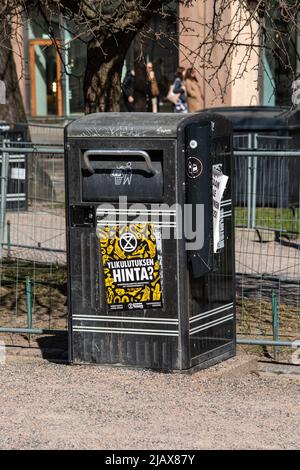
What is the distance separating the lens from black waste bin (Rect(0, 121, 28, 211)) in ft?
42.1

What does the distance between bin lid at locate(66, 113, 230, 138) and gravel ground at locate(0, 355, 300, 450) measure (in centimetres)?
165

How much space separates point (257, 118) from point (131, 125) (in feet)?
31.6

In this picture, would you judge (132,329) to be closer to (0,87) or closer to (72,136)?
(72,136)

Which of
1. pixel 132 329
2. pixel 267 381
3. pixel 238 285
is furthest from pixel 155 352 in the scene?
pixel 238 285

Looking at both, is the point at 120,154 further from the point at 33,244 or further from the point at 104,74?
the point at 33,244

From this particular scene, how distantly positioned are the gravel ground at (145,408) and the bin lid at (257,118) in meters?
8.76

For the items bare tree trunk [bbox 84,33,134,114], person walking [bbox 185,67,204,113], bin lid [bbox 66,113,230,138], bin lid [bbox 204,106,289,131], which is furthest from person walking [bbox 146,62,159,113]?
bin lid [bbox 66,113,230,138]

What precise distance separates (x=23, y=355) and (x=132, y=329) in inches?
50.6

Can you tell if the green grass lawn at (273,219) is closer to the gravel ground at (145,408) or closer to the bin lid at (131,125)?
the gravel ground at (145,408)

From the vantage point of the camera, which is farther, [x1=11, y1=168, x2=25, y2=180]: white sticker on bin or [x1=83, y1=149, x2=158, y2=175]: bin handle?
[x1=11, y1=168, x2=25, y2=180]: white sticker on bin

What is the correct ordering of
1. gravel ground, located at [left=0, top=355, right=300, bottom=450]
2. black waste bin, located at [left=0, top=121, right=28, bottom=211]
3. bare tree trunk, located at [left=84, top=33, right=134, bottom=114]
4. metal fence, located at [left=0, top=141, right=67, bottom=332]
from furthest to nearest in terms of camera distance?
1. black waste bin, located at [left=0, top=121, right=28, bottom=211]
2. bare tree trunk, located at [left=84, top=33, right=134, bottom=114]
3. metal fence, located at [left=0, top=141, right=67, bottom=332]
4. gravel ground, located at [left=0, top=355, right=300, bottom=450]

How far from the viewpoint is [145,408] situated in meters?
6.40

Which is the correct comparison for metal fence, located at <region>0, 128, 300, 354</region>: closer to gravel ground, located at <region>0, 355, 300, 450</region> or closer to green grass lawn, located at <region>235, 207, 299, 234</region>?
green grass lawn, located at <region>235, 207, 299, 234</region>

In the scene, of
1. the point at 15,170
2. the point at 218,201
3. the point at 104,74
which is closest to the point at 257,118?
the point at 15,170
